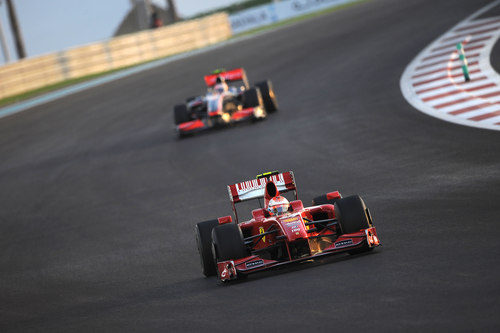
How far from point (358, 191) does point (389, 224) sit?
7.70 ft

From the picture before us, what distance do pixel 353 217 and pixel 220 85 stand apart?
1217 centimetres

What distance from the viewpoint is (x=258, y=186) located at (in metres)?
9.62

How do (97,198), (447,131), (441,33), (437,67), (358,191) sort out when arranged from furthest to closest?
(441,33) → (437,67) → (97,198) → (447,131) → (358,191)

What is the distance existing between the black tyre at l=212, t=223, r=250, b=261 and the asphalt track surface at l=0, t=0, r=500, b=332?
0.30m

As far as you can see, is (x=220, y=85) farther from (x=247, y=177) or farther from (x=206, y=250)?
(x=206, y=250)

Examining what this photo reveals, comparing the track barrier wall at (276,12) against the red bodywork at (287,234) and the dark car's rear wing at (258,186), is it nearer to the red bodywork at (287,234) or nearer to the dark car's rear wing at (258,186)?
the dark car's rear wing at (258,186)

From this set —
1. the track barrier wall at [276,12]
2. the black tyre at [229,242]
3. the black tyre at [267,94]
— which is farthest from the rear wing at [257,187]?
the track barrier wall at [276,12]

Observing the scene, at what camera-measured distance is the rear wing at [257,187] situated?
31.5ft

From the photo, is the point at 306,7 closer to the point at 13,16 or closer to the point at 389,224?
the point at 13,16

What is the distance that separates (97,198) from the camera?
15.8 metres

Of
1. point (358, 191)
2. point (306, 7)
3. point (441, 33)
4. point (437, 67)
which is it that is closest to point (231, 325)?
point (358, 191)

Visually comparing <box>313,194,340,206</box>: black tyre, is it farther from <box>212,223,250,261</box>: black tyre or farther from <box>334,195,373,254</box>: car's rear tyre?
<box>212,223,250,261</box>: black tyre

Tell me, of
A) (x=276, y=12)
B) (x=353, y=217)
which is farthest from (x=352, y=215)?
(x=276, y=12)

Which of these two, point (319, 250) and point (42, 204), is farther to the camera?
point (42, 204)
